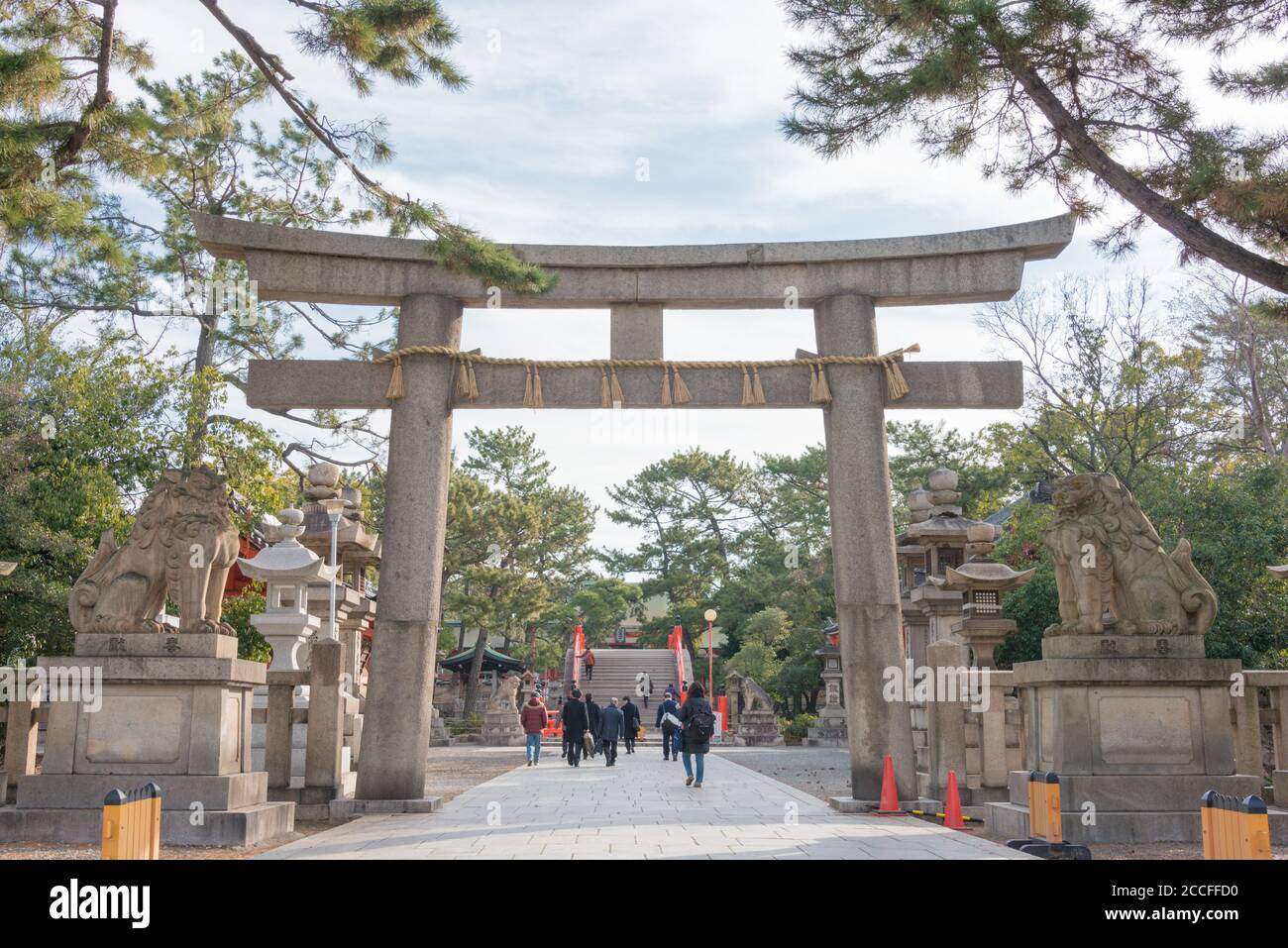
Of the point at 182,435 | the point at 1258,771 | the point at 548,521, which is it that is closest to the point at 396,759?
the point at 1258,771

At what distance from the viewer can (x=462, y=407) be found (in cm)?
1241

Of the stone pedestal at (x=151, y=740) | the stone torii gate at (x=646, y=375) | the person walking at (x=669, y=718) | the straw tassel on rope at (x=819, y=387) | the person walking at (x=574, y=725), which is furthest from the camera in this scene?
the person walking at (x=574, y=725)

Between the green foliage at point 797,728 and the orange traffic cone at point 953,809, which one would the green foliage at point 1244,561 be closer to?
the orange traffic cone at point 953,809

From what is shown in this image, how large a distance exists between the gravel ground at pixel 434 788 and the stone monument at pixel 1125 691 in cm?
650

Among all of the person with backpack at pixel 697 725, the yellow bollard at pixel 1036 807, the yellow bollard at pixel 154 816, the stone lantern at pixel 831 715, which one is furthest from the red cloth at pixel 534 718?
the yellow bollard at pixel 154 816

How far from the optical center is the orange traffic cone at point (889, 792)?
11516 millimetres

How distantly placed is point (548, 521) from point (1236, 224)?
3638cm

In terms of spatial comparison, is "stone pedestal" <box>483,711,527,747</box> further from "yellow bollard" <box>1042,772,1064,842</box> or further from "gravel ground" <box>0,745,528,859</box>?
"yellow bollard" <box>1042,772,1064,842</box>

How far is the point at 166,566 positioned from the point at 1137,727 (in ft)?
27.3

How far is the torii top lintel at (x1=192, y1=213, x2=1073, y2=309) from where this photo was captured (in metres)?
12.2

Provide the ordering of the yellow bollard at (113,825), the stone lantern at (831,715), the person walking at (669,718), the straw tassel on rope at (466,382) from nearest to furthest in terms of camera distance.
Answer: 1. the yellow bollard at (113,825)
2. the straw tassel on rope at (466,382)
3. the person walking at (669,718)
4. the stone lantern at (831,715)

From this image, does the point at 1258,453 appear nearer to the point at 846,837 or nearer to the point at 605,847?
the point at 846,837

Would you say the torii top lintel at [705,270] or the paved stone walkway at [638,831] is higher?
the torii top lintel at [705,270]

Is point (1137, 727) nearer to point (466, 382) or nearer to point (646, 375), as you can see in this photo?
point (646, 375)
